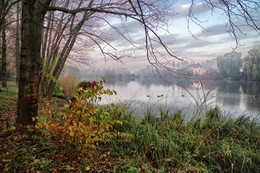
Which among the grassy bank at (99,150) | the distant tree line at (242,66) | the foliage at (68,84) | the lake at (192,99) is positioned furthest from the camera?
the distant tree line at (242,66)

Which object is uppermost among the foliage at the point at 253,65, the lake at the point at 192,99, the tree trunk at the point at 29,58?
the foliage at the point at 253,65

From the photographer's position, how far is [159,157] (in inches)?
105

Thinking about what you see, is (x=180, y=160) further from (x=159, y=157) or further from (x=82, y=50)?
(x=82, y=50)

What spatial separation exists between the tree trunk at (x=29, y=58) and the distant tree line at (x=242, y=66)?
120ft

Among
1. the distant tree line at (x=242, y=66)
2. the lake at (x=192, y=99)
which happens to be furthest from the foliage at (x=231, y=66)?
the lake at (x=192, y=99)

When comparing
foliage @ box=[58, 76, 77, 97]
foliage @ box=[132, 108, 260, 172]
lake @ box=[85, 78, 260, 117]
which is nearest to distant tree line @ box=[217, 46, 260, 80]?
lake @ box=[85, 78, 260, 117]

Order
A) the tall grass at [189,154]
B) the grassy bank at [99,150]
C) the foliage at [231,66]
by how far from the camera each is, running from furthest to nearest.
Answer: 1. the foliage at [231,66]
2. the tall grass at [189,154]
3. the grassy bank at [99,150]

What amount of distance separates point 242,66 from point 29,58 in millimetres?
49974

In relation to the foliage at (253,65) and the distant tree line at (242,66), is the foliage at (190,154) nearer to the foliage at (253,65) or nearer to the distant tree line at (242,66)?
the distant tree line at (242,66)

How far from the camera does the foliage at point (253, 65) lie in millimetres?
36722

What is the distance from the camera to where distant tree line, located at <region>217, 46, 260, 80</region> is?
37.4m

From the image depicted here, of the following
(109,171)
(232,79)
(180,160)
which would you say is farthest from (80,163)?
(232,79)

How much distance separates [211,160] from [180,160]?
2.02 feet

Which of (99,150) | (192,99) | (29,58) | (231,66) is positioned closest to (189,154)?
(99,150)
